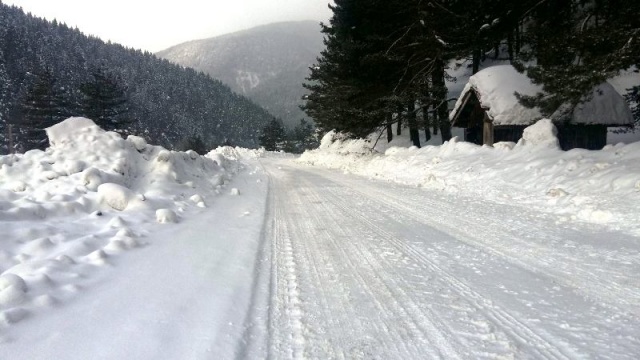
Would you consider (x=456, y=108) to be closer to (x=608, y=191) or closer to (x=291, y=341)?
(x=608, y=191)

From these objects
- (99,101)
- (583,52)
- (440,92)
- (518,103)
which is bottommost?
(583,52)

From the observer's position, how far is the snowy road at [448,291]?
255 cm

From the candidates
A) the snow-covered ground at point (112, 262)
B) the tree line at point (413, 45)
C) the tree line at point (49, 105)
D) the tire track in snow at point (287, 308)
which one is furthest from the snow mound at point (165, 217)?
the tree line at point (49, 105)

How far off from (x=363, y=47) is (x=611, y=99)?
35.6ft

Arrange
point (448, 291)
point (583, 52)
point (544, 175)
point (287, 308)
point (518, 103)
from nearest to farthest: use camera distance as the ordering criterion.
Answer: point (287, 308), point (448, 291), point (583, 52), point (544, 175), point (518, 103)

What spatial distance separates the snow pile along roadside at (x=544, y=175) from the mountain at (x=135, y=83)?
207 ft

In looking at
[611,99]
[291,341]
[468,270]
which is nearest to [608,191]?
[468,270]

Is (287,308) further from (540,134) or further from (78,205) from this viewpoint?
(540,134)

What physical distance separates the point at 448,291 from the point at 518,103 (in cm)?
1358

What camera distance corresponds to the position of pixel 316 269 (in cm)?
407

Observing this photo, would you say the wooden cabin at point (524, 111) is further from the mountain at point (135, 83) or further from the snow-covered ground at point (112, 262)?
the mountain at point (135, 83)

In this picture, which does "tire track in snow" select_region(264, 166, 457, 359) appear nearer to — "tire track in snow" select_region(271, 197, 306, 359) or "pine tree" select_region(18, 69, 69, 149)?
"tire track in snow" select_region(271, 197, 306, 359)

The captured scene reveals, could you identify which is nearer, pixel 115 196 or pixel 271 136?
pixel 115 196

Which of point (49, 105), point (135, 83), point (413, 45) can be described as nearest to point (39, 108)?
point (49, 105)
